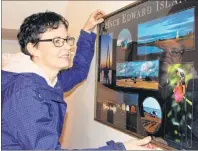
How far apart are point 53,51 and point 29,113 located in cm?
33

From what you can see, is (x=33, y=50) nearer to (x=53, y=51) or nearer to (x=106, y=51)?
(x=53, y=51)

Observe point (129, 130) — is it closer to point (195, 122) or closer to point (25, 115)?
point (195, 122)

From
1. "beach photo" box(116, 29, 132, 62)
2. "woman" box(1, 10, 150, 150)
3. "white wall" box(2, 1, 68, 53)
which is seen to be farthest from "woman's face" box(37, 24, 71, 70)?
"white wall" box(2, 1, 68, 53)

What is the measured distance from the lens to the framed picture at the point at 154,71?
0.88m

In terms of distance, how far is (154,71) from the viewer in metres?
1.02

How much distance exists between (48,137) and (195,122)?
529 millimetres

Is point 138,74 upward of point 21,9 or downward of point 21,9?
downward

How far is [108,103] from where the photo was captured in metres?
1.39

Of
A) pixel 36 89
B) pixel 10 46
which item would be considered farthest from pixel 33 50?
pixel 10 46

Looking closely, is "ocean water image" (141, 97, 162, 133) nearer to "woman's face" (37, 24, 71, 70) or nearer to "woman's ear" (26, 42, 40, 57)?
"woman's face" (37, 24, 71, 70)

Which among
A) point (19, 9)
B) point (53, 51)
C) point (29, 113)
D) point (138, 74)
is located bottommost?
point (29, 113)

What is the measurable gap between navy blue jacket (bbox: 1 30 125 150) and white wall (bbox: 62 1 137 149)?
0.43 meters

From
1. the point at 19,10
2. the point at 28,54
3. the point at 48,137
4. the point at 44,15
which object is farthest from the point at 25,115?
the point at 19,10

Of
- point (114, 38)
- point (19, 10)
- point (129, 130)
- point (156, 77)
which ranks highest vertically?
point (19, 10)
